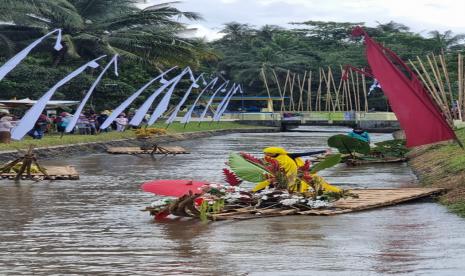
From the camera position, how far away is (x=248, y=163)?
12930mm

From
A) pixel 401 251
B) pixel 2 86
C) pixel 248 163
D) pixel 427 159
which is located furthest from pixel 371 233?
pixel 2 86

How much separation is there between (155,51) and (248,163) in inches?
1173

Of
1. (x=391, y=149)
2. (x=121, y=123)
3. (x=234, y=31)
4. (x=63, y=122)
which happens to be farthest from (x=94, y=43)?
(x=234, y=31)

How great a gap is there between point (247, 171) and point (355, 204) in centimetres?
164

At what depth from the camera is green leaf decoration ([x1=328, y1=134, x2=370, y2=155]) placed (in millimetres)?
22391

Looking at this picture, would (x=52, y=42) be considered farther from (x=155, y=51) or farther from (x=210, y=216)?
(x=210, y=216)

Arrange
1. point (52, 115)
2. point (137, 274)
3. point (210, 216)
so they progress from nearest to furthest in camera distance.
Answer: point (137, 274)
point (210, 216)
point (52, 115)

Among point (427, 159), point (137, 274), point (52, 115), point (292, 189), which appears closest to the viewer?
point (137, 274)

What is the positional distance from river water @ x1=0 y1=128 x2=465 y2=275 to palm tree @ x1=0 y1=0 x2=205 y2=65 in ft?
84.7

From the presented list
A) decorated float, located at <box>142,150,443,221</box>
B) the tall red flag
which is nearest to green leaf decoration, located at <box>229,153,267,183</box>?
decorated float, located at <box>142,150,443,221</box>

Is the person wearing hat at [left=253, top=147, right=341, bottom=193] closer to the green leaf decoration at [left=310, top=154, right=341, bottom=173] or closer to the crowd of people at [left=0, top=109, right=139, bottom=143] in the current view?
the green leaf decoration at [left=310, top=154, right=341, bottom=173]

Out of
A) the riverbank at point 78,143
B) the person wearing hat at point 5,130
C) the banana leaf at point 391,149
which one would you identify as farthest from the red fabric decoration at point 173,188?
the person wearing hat at point 5,130

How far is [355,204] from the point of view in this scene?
485 inches

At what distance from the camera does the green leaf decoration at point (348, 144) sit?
22.4m
